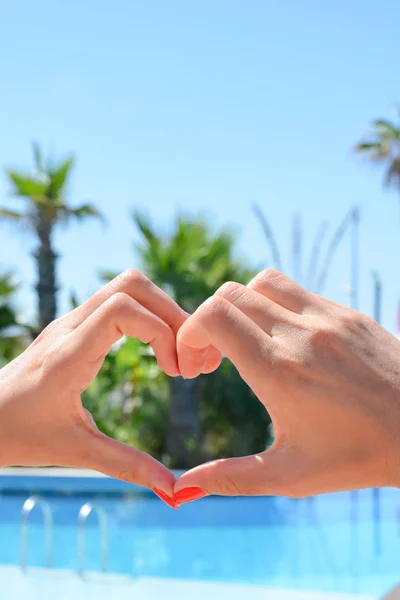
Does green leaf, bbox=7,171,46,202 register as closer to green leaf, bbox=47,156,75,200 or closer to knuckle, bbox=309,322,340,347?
green leaf, bbox=47,156,75,200

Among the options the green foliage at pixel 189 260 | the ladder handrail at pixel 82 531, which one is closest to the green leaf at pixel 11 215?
the green foliage at pixel 189 260

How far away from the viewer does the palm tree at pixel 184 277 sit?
17828mm

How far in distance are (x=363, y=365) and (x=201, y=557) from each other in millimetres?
10373

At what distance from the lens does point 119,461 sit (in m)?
1.47

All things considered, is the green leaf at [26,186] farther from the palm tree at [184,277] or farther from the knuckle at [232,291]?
the knuckle at [232,291]

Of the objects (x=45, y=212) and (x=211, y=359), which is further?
(x=45, y=212)

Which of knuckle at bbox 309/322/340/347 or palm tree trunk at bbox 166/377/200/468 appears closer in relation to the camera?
knuckle at bbox 309/322/340/347

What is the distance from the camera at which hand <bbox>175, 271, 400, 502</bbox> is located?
1.26 m

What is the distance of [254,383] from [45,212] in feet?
64.2

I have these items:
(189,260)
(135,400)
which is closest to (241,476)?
(189,260)

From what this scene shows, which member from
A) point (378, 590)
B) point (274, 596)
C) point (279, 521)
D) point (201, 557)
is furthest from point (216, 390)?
point (274, 596)

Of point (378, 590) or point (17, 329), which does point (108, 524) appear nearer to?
point (378, 590)

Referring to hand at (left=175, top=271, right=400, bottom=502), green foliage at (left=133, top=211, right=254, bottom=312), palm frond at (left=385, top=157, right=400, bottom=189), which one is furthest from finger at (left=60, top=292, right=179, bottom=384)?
palm frond at (left=385, top=157, right=400, bottom=189)

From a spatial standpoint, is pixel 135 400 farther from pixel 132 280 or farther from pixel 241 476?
pixel 241 476
